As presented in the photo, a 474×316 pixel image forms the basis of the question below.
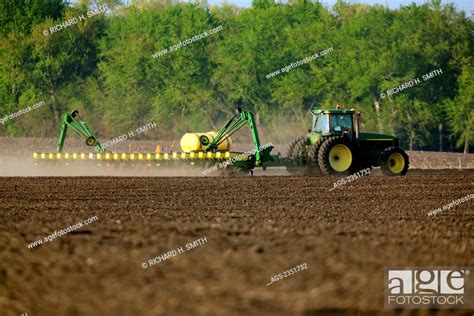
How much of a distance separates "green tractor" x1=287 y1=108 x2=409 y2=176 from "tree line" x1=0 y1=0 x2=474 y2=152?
103 ft

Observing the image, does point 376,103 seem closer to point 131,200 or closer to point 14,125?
point 14,125

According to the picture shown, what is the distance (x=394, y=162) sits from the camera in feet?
112

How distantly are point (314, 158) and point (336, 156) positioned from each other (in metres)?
0.65

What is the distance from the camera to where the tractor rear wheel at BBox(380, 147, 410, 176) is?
33562 mm

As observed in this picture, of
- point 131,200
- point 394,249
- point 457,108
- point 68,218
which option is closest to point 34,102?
point 457,108

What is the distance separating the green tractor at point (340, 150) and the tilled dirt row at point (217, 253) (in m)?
9.32

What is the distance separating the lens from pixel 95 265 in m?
11.6

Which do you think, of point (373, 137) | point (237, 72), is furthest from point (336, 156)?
point (237, 72)

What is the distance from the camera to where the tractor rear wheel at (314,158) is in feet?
106

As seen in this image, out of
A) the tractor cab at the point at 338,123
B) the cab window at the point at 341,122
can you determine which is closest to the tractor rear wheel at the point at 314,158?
the tractor cab at the point at 338,123

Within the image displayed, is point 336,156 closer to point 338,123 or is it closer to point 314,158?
point 314,158

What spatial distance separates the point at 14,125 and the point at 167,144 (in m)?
14.3

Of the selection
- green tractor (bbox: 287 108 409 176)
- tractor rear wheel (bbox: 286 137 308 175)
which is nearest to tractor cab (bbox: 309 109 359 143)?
green tractor (bbox: 287 108 409 176)

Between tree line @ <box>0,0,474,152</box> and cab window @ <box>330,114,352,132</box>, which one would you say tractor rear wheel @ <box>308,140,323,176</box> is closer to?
cab window @ <box>330,114,352,132</box>
